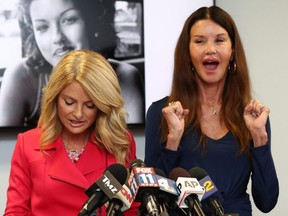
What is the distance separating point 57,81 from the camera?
1.63m

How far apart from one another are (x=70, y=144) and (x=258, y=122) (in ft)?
2.05

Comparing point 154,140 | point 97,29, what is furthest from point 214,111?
point 97,29

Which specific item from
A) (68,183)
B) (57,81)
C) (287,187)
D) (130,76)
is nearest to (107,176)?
(68,183)

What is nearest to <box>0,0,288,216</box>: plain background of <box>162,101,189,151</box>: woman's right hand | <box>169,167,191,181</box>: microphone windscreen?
<box>162,101,189,151</box>: woman's right hand

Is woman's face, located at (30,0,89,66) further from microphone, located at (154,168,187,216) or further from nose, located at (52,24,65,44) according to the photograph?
microphone, located at (154,168,187,216)

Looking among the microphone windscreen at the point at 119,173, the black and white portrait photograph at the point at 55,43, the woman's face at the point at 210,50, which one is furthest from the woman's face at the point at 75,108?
the black and white portrait photograph at the point at 55,43

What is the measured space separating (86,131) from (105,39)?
3.00 feet

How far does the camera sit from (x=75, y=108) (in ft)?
5.23

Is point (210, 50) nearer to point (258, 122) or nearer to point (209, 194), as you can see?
point (258, 122)

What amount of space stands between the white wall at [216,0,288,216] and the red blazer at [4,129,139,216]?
4.53ft

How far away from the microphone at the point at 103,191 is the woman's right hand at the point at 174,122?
1.72 ft

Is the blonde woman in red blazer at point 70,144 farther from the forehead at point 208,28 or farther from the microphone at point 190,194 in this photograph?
the microphone at point 190,194

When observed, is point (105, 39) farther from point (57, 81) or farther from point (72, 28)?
point (57, 81)

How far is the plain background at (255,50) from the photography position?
262 cm
